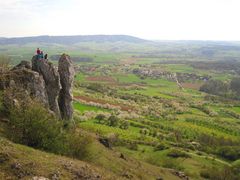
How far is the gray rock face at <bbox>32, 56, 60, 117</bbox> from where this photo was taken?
4325 centimetres

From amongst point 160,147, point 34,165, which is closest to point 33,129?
point 34,165

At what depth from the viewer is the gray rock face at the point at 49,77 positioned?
43.2m

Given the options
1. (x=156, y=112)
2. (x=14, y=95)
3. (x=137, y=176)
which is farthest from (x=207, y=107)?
(x=14, y=95)

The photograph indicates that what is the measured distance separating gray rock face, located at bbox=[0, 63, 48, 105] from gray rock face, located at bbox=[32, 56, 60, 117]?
2862 mm

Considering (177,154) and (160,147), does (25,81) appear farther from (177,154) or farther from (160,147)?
(160,147)

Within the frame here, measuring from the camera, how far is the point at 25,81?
3900 cm

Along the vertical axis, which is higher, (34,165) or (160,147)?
(34,165)

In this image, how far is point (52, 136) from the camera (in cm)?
3284

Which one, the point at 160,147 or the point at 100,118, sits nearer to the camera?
A: the point at 160,147

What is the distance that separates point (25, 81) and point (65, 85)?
8.61 metres

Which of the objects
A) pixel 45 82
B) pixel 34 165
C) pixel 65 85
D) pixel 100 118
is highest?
pixel 45 82

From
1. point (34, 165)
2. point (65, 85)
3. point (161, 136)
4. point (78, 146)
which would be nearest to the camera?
point (34, 165)

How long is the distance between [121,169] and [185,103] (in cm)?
11352

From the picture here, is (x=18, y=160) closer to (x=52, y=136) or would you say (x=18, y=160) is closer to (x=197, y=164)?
(x=52, y=136)
